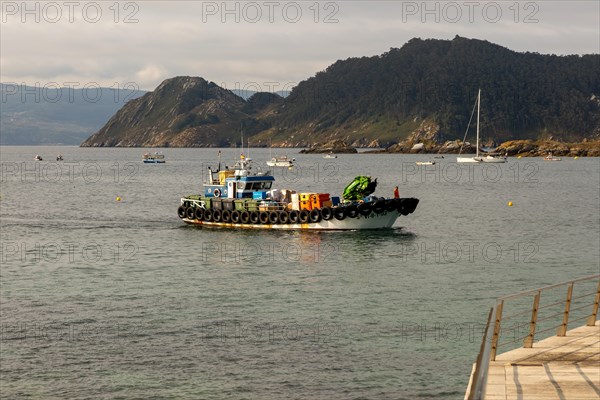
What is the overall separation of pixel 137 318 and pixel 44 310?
5048 mm

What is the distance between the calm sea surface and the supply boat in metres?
1.27

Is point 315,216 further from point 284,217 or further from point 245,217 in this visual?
point 245,217

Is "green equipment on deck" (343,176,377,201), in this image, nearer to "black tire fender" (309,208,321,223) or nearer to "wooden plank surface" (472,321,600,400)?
"black tire fender" (309,208,321,223)

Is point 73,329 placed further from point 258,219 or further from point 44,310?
point 258,219

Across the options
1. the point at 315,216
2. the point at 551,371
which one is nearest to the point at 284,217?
the point at 315,216

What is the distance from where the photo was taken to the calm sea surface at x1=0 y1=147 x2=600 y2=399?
27.3 m

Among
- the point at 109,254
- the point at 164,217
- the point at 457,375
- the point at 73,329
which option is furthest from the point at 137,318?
the point at 164,217

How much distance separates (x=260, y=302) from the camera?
132ft

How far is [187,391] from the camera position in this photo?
26.0 meters

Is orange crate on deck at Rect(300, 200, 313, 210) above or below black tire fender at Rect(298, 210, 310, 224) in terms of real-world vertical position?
above

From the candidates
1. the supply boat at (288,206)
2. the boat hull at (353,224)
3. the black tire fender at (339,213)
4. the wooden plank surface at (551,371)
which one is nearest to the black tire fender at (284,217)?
the supply boat at (288,206)

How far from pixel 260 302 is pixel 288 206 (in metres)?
30.6

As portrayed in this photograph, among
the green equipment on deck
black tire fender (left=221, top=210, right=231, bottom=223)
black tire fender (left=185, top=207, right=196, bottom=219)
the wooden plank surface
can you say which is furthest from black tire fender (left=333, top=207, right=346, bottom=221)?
the wooden plank surface

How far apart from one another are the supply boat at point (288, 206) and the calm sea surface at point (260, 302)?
1.27 meters
